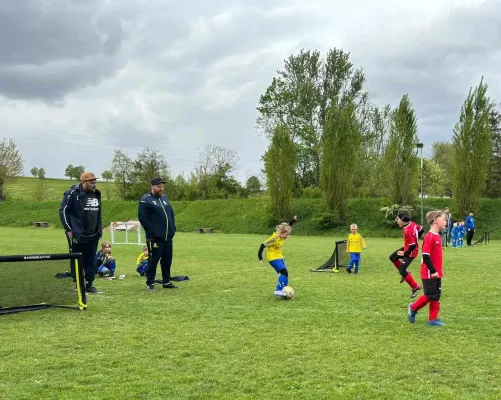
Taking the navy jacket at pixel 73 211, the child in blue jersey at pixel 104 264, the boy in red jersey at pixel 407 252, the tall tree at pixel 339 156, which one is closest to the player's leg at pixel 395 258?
the boy in red jersey at pixel 407 252

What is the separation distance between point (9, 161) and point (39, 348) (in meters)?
64.8

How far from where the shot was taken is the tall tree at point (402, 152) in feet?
131

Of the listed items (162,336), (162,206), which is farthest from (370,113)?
(162,336)

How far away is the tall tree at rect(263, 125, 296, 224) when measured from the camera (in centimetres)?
4247

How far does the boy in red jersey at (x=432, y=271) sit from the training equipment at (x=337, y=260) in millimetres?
6964

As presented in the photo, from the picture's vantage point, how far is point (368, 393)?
14.5 feet

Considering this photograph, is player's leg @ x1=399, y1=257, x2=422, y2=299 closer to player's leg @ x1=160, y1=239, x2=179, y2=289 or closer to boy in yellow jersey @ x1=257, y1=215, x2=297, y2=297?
boy in yellow jersey @ x1=257, y1=215, x2=297, y2=297

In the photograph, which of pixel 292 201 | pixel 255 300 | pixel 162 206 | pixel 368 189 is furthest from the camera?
pixel 368 189

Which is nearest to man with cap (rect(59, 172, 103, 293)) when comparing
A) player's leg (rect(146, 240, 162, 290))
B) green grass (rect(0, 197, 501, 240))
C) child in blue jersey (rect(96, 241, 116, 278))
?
player's leg (rect(146, 240, 162, 290))

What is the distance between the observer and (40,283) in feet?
26.5

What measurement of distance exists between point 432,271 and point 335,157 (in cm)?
3419

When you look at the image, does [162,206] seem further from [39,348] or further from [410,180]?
[410,180]

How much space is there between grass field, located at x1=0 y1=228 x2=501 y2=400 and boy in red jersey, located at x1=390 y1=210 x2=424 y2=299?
0.43 meters

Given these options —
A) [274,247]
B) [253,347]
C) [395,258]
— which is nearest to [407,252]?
[395,258]
